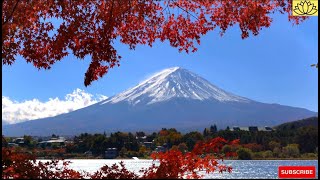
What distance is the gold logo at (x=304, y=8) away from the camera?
1119 centimetres

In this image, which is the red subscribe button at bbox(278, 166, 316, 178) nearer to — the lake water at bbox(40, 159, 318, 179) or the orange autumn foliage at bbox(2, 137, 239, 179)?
the orange autumn foliage at bbox(2, 137, 239, 179)

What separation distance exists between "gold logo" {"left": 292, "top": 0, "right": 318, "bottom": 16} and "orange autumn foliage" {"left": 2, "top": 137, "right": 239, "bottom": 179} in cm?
285

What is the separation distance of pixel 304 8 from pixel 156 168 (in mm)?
4196

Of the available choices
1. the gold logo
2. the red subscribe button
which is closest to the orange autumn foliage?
the red subscribe button

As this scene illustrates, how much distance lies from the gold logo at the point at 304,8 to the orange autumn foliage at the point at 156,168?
2.85 metres

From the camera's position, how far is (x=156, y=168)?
32.8ft

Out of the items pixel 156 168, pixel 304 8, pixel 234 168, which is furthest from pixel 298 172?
pixel 234 168

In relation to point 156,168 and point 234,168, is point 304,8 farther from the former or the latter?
point 234,168

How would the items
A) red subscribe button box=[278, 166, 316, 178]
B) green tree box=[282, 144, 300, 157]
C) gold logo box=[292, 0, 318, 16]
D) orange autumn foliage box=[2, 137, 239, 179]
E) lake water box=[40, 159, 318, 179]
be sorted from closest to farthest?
orange autumn foliage box=[2, 137, 239, 179] < red subscribe button box=[278, 166, 316, 178] < gold logo box=[292, 0, 318, 16] < lake water box=[40, 159, 318, 179] < green tree box=[282, 144, 300, 157]

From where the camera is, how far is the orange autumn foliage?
31.8ft

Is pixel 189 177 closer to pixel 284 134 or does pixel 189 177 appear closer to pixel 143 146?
pixel 143 146

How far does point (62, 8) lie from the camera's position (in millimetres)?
11086

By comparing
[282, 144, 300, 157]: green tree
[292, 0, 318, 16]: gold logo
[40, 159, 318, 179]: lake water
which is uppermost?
[292, 0, 318, 16]: gold logo

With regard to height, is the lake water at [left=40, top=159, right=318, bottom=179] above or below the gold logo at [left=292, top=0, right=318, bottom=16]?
below
